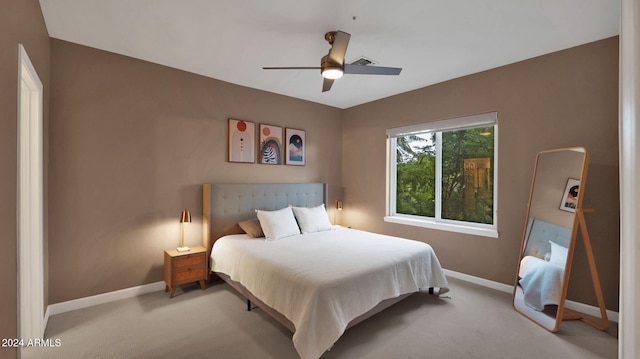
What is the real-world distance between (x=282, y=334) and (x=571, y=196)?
2.91 metres

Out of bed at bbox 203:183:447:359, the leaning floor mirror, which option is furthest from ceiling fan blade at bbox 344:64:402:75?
the leaning floor mirror

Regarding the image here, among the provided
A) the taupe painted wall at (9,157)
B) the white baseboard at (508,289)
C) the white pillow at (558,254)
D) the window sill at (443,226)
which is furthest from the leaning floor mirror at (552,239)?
the taupe painted wall at (9,157)

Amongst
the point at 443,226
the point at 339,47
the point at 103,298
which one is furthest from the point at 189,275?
the point at 443,226

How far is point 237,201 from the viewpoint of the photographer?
382 cm

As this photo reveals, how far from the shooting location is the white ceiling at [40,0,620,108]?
2234 mm

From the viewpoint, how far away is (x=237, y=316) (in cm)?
278

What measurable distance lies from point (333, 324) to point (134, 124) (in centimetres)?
290

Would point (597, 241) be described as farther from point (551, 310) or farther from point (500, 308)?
point (500, 308)

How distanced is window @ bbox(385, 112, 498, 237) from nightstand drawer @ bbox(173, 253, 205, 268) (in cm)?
270

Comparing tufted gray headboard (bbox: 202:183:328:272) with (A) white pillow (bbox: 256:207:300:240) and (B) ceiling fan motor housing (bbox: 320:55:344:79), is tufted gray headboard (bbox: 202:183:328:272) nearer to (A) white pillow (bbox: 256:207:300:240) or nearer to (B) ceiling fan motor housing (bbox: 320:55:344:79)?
(A) white pillow (bbox: 256:207:300:240)

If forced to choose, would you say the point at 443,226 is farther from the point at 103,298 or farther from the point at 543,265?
the point at 103,298

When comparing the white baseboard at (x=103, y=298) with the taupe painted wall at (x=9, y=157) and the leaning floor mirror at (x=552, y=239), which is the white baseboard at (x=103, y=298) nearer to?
the taupe painted wall at (x=9, y=157)

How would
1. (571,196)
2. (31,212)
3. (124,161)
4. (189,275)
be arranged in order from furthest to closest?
(189,275), (124,161), (571,196), (31,212)

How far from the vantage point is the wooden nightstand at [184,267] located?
3141 mm
